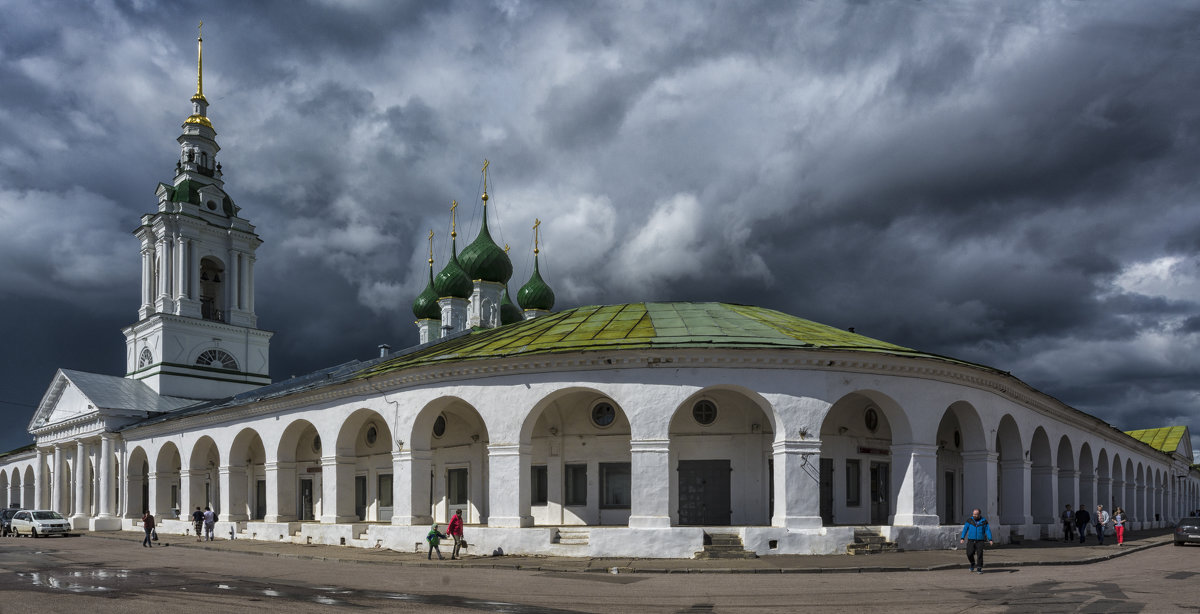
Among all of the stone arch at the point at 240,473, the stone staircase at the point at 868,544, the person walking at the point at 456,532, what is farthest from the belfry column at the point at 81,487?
the stone staircase at the point at 868,544

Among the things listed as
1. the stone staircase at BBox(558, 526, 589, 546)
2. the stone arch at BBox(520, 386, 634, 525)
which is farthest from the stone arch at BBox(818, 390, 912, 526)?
the stone staircase at BBox(558, 526, 589, 546)

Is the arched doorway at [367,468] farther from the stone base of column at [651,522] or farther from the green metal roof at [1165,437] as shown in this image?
the green metal roof at [1165,437]

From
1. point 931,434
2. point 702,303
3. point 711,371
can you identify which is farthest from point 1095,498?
point 711,371

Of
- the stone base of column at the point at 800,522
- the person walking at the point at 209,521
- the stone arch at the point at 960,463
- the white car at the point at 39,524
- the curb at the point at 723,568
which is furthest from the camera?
the white car at the point at 39,524

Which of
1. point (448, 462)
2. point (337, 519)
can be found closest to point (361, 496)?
point (337, 519)

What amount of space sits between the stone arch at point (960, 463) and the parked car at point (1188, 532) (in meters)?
6.80

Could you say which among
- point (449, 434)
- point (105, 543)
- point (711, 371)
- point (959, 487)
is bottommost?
point (105, 543)

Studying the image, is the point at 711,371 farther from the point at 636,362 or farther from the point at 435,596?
the point at 435,596

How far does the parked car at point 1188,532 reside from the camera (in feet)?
99.2

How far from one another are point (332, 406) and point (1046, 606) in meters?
22.0

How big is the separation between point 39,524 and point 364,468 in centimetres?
1555

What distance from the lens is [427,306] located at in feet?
191

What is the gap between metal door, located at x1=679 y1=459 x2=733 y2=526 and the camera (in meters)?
25.5

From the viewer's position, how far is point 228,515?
3606 centimetres
